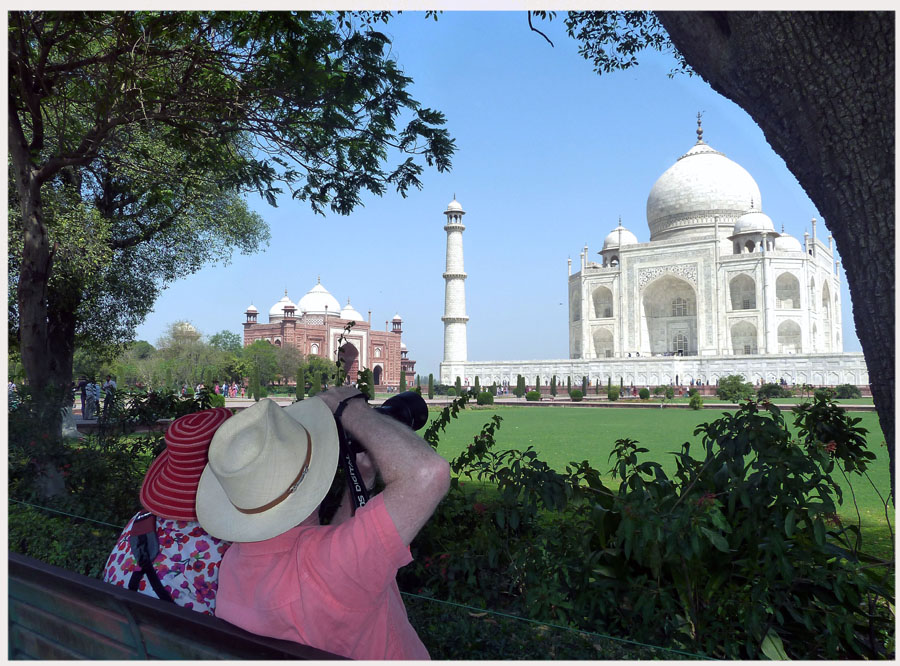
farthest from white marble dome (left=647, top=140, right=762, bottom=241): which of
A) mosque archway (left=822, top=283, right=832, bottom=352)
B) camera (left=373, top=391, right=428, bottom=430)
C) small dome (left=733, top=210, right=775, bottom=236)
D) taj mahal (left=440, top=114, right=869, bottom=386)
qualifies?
camera (left=373, top=391, right=428, bottom=430)

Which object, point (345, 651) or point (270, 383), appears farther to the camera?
point (270, 383)

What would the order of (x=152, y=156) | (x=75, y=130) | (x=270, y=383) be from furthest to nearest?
1. (x=270, y=383)
2. (x=152, y=156)
3. (x=75, y=130)

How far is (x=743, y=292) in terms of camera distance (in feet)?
102

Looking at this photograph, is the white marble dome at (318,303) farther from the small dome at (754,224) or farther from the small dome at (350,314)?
the small dome at (754,224)

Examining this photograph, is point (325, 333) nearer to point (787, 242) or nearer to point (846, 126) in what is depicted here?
point (787, 242)

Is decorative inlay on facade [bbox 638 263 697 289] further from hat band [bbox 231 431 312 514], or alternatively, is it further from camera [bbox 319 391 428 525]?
hat band [bbox 231 431 312 514]

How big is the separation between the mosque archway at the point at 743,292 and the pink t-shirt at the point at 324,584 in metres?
32.4

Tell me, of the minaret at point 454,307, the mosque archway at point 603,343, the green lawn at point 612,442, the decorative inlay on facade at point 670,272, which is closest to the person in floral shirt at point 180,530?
the green lawn at point 612,442

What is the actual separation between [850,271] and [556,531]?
1.25 meters

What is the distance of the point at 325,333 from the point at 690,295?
20080mm

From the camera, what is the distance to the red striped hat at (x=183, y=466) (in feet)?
4.38

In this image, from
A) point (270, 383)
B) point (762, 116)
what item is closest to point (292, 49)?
point (762, 116)

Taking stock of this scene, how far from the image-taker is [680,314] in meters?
32.6

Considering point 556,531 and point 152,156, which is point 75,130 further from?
point 556,531
